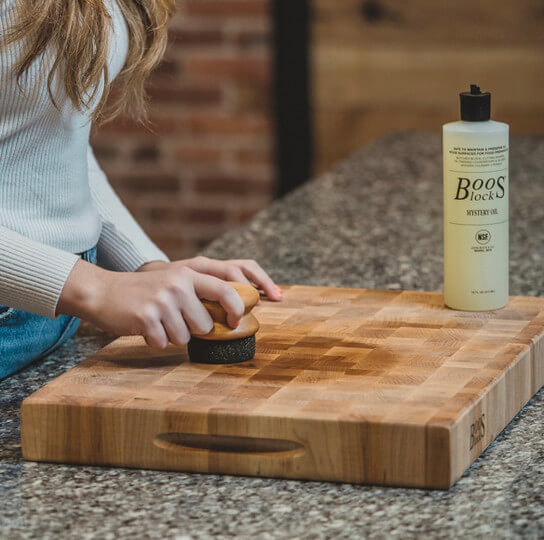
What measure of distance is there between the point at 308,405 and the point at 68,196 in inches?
16.6

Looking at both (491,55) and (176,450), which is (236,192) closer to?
(491,55)

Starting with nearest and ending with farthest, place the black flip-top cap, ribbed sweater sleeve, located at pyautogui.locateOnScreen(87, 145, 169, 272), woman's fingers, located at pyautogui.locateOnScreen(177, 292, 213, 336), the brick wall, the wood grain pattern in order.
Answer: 1. woman's fingers, located at pyautogui.locateOnScreen(177, 292, 213, 336)
2. the black flip-top cap
3. ribbed sweater sleeve, located at pyautogui.locateOnScreen(87, 145, 169, 272)
4. the wood grain pattern
5. the brick wall

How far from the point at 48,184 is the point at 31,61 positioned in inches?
Answer: 5.5

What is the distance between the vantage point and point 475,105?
3.53 feet

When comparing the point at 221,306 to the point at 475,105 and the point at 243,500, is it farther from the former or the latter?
the point at 475,105

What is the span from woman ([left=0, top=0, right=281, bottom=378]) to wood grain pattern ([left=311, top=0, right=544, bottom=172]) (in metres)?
1.83

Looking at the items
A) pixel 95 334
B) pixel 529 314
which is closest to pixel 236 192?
pixel 95 334

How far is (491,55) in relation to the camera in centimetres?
296

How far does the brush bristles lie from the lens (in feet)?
3.22

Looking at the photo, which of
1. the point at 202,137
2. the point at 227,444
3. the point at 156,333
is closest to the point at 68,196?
the point at 156,333

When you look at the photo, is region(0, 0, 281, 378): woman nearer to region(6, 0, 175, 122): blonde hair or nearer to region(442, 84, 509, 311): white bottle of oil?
region(6, 0, 175, 122): blonde hair

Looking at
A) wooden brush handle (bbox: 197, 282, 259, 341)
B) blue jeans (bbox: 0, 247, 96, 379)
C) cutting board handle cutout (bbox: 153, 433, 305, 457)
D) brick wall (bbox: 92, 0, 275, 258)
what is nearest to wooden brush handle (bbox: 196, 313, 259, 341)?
wooden brush handle (bbox: 197, 282, 259, 341)

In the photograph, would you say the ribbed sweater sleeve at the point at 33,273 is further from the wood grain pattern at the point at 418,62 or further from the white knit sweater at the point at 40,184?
the wood grain pattern at the point at 418,62

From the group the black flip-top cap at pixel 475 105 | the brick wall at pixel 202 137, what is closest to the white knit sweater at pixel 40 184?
the black flip-top cap at pixel 475 105
